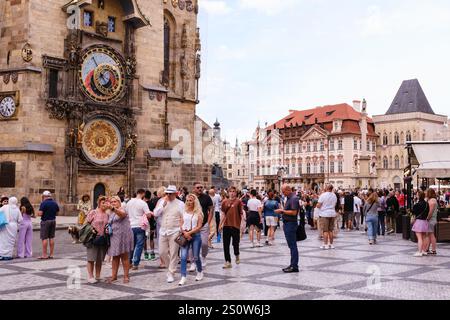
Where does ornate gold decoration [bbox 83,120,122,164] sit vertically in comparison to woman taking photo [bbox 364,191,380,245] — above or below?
above

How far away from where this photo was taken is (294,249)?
37.1 feet

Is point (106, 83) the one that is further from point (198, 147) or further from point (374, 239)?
point (374, 239)

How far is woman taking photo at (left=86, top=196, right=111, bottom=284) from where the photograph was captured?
403 inches

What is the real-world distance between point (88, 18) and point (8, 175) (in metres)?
8.45

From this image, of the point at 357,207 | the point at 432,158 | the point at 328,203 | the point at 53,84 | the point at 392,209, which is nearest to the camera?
the point at 328,203

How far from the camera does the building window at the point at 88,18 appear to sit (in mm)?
25984

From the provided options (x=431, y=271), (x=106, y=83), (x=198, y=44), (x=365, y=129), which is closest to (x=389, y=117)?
(x=365, y=129)

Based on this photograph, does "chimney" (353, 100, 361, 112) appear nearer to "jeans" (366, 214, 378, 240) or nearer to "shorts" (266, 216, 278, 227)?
"jeans" (366, 214, 378, 240)

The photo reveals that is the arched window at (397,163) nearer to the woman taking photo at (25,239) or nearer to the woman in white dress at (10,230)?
the woman taking photo at (25,239)

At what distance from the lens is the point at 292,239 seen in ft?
37.5

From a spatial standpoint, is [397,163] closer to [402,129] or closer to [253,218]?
[402,129]

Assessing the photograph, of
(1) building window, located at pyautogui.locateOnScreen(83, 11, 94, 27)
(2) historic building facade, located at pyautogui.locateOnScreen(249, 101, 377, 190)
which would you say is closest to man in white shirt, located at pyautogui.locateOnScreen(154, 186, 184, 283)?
(1) building window, located at pyautogui.locateOnScreen(83, 11, 94, 27)

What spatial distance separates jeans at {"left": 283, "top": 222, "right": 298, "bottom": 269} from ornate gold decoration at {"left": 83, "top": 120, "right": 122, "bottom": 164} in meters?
15.8

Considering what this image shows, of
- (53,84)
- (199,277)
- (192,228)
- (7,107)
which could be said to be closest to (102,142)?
(53,84)
